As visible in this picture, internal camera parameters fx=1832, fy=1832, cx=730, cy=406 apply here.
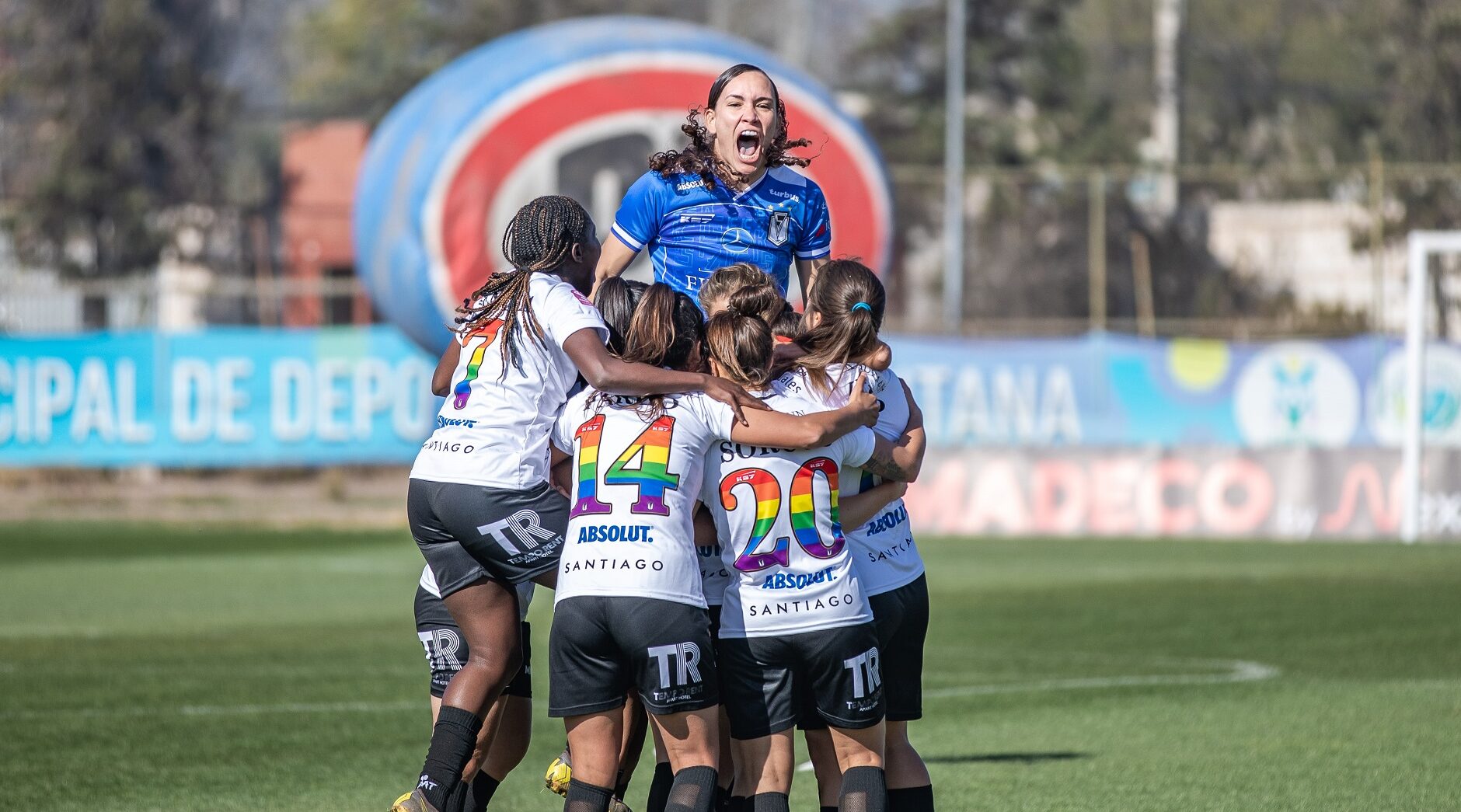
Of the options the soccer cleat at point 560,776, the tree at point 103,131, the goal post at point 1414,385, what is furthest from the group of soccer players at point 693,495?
the tree at point 103,131

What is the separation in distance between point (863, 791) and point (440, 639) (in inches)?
66.5

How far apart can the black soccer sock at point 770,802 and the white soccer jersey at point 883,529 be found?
0.67m

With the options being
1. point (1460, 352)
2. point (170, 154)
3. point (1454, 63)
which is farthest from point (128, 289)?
point (1454, 63)

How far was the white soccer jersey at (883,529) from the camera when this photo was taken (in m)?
5.45

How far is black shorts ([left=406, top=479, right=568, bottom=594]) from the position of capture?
18.6ft

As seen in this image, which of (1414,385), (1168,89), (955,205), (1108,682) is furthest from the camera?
(1168,89)

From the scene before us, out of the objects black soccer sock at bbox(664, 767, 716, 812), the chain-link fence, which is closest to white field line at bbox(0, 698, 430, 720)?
black soccer sock at bbox(664, 767, 716, 812)

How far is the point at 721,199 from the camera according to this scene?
5.89 metres

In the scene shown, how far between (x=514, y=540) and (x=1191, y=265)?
26401 millimetres

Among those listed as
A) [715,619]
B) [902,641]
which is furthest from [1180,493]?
[715,619]

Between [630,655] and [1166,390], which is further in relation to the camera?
[1166,390]

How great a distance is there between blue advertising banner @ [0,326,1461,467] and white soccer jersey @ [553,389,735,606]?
15.0m

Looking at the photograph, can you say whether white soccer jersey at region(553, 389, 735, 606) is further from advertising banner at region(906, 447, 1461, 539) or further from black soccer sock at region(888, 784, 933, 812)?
advertising banner at region(906, 447, 1461, 539)

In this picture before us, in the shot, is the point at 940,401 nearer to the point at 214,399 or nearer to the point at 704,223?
the point at 214,399
